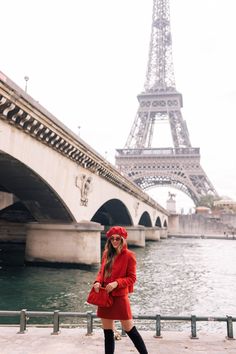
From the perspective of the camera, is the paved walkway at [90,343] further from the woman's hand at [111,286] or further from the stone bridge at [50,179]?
the stone bridge at [50,179]

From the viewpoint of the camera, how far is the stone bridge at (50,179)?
1358 centimetres

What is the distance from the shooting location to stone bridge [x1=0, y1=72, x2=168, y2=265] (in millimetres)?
13578

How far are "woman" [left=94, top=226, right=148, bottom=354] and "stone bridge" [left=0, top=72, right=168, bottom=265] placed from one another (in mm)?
8841

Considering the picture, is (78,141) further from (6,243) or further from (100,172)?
(6,243)

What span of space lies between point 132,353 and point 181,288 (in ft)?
38.8

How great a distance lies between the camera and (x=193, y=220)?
308 feet

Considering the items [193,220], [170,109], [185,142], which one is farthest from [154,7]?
[193,220]

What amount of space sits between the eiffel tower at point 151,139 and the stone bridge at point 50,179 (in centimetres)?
6730

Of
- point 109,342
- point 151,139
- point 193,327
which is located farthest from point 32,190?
point 151,139

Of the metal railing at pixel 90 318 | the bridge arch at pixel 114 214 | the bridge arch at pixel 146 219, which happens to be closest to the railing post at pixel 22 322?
the metal railing at pixel 90 318

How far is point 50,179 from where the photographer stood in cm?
1722

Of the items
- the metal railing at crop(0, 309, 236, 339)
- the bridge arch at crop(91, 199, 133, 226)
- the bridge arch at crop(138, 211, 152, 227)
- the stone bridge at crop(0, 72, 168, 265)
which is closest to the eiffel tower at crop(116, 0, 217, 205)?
the bridge arch at crop(138, 211, 152, 227)

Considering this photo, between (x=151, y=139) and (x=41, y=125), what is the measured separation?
321ft

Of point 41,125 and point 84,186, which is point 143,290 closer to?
point 84,186
